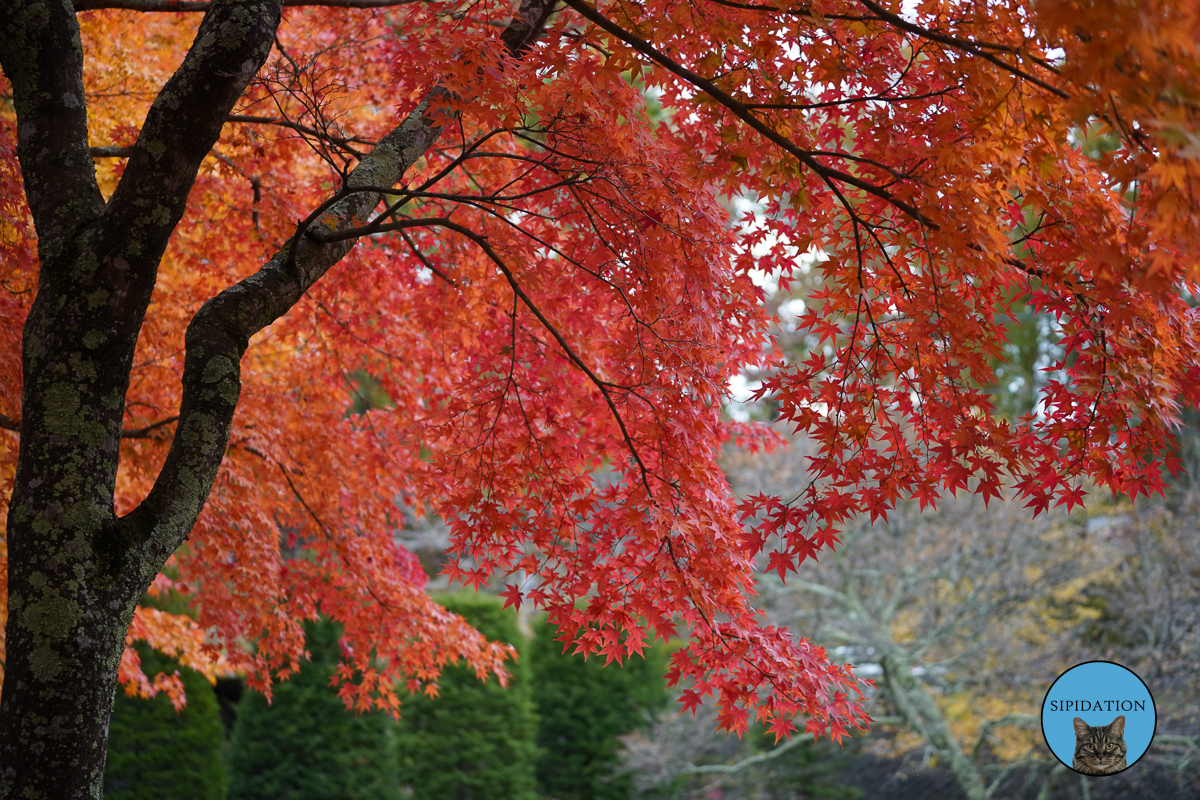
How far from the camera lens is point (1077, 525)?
8172mm

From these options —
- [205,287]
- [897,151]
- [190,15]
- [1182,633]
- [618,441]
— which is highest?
[190,15]

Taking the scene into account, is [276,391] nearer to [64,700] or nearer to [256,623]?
Result: [256,623]

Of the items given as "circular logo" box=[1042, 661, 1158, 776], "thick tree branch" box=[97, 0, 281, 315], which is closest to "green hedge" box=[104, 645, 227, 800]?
"thick tree branch" box=[97, 0, 281, 315]

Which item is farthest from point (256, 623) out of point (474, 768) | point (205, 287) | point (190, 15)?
point (474, 768)

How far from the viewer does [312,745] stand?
7996mm

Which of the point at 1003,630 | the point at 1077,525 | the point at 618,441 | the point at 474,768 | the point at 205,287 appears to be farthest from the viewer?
the point at 474,768

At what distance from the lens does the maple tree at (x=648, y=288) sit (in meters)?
2.15

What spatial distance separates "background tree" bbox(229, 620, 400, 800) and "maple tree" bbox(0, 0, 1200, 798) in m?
4.23

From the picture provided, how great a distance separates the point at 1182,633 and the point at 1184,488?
2.26 meters

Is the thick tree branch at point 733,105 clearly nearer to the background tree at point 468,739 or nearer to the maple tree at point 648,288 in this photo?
the maple tree at point 648,288

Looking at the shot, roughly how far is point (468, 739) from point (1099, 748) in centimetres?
683

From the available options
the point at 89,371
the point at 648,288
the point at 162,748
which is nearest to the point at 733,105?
the point at 648,288

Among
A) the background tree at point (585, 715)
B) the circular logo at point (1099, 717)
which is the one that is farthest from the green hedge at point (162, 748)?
the circular logo at point (1099, 717)

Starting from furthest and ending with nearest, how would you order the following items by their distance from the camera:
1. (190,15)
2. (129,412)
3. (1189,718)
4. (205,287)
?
1. (1189,718)
2. (190,15)
3. (205,287)
4. (129,412)
